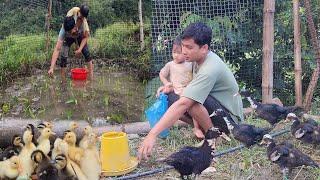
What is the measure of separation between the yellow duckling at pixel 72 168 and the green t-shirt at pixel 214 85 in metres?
1.13

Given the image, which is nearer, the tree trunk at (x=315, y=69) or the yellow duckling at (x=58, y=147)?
the yellow duckling at (x=58, y=147)

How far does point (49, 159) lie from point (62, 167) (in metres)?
0.20

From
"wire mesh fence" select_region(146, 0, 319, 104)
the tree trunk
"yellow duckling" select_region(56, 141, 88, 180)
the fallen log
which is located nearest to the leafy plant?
"wire mesh fence" select_region(146, 0, 319, 104)

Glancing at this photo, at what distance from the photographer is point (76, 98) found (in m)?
8.59

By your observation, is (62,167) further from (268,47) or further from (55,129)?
(268,47)

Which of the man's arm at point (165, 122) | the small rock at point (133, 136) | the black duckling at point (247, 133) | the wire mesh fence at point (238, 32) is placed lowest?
the small rock at point (133, 136)

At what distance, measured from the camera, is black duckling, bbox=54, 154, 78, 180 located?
3426 mm

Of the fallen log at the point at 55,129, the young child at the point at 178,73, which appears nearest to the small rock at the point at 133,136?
the fallen log at the point at 55,129

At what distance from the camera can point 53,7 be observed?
11695mm

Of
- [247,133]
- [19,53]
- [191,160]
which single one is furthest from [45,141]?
[19,53]

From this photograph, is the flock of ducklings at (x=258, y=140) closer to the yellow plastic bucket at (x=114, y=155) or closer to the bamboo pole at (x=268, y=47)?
the yellow plastic bucket at (x=114, y=155)

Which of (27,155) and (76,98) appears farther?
(76,98)

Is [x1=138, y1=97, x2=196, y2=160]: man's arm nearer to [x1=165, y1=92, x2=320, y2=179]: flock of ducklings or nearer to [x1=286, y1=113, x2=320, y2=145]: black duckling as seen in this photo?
[x1=165, y1=92, x2=320, y2=179]: flock of ducklings

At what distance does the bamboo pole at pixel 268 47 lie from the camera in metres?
6.27
